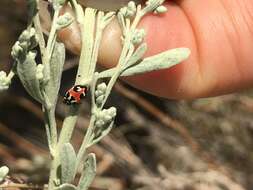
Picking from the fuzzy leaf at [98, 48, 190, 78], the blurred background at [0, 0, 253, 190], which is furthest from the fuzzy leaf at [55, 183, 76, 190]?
the blurred background at [0, 0, 253, 190]

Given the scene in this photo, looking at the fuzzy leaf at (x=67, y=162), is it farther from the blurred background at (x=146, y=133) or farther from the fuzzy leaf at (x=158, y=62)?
the blurred background at (x=146, y=133)

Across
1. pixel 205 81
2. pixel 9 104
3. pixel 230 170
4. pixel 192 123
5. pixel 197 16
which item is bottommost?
pixel 230 170

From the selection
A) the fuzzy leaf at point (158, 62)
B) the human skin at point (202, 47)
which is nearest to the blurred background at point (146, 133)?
the human skin at point (202, 47)

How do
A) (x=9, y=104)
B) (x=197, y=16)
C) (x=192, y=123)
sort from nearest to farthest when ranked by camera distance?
(x=197, y=16) → (x=192, y=123) → (x=9, y=104)

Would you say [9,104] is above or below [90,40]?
below

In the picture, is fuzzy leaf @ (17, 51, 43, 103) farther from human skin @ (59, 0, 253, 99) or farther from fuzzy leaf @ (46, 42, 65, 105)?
human skin @ (59, 0, 253, 99)

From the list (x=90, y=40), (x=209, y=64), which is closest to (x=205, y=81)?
(x=209, y=64)

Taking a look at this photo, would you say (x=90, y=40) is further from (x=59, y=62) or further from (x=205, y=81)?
(x=205, y=81)

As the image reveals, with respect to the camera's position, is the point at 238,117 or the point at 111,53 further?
the point at 238,117
